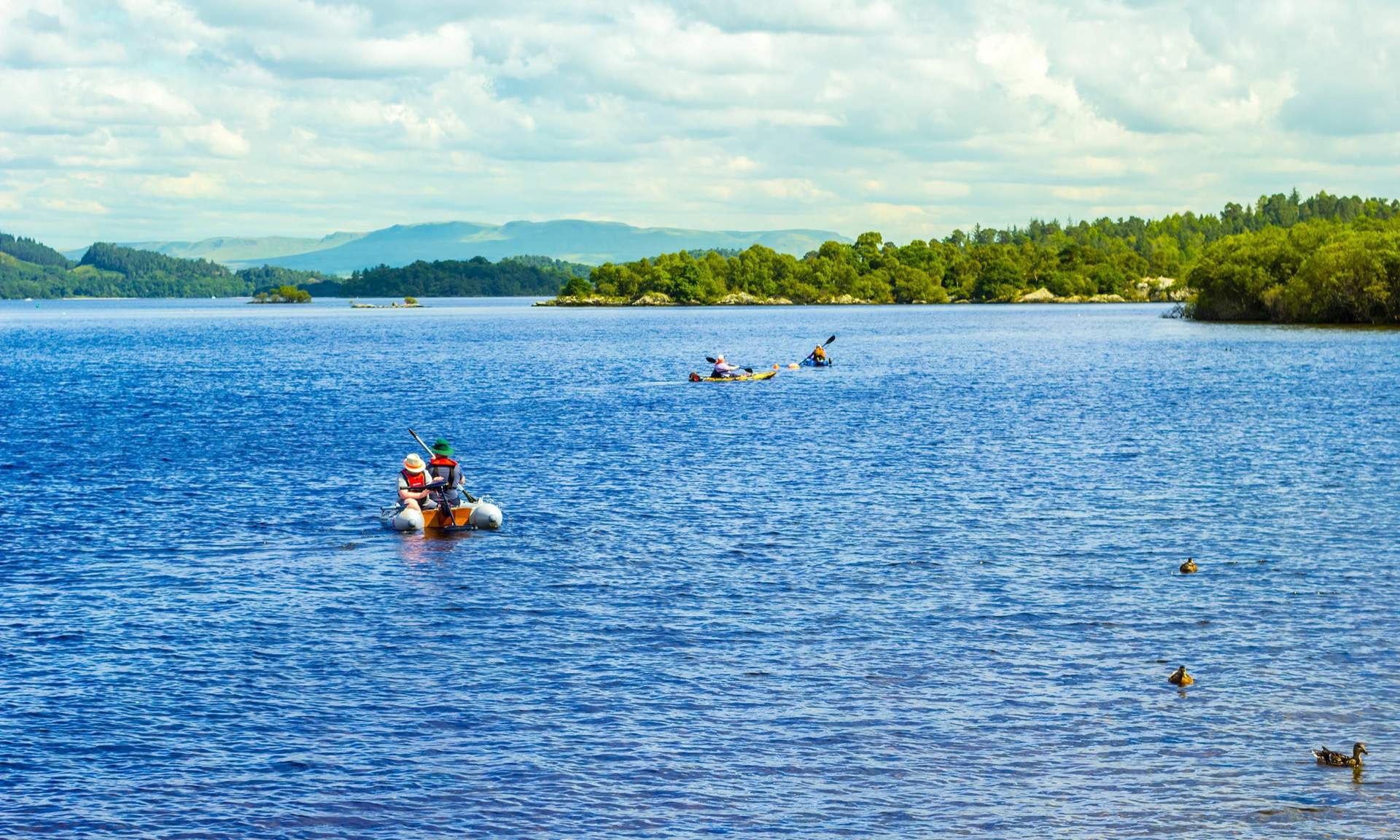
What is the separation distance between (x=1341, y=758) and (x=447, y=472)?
2934 cm

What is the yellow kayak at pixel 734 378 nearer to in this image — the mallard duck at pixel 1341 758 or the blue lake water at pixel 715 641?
the blue lake water at pixel 715 641

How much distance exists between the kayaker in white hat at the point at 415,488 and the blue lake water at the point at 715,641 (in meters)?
1.66

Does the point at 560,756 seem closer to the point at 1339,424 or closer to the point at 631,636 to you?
the point at 631,636

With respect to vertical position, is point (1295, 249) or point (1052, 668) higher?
point (1295, 249)

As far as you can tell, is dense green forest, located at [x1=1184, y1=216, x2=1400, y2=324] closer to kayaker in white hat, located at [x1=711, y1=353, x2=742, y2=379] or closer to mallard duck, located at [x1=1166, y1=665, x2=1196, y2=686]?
kayaker in white hat, located at [x1=711, y1=353, x2=742, y2=379]

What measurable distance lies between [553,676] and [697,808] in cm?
728

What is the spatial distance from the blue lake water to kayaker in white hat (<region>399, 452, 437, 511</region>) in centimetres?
166

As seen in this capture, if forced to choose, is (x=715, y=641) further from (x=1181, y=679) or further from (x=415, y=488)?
(x=415, y=488)

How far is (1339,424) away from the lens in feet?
241

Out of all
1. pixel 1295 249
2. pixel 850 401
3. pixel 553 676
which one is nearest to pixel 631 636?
pixel 553 676

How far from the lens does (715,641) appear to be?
1187 inches

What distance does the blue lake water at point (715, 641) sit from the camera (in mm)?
21422

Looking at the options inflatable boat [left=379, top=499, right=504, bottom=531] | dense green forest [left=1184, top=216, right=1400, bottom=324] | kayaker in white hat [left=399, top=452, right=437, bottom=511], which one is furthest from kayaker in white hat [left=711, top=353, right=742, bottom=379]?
dense green forest [left=1184, top=216, right=1400, bottom=324]

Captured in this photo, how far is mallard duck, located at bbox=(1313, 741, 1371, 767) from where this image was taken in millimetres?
21891
